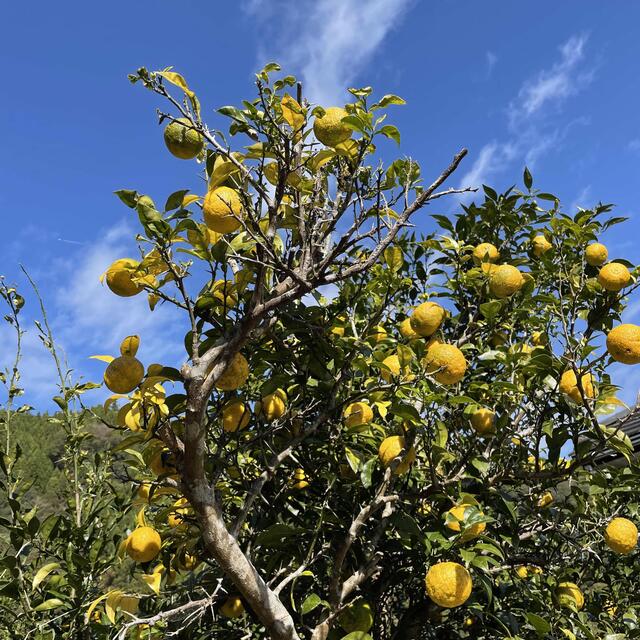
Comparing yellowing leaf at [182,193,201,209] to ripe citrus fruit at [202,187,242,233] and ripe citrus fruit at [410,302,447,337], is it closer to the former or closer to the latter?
ripe citrus fruit at [202,187,242,233]

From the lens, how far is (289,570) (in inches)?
79.1

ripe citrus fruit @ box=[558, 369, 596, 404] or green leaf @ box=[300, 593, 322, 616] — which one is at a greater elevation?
ripe citrus fruit @ box=[558, 369, 596, 404]

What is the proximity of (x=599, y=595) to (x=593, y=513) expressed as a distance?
0.78 metres

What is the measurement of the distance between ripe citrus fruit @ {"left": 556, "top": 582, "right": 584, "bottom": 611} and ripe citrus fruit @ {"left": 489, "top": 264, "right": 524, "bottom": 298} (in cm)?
114

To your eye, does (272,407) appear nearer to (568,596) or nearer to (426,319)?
(426,319)

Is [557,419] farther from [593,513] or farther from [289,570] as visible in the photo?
[289,570]

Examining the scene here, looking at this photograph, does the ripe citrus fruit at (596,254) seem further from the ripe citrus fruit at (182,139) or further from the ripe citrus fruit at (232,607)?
the ripe citrus fruit at (232,607)

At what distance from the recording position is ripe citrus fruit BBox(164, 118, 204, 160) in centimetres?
135

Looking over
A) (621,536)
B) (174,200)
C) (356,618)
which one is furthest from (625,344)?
(174,200)

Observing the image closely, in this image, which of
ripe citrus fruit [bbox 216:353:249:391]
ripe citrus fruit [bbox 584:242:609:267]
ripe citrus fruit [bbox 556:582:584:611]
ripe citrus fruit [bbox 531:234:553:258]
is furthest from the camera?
ripe citrus fruit [bbox 531:234:553:258]

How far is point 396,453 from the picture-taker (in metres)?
1.78

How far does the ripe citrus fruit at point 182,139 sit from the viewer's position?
53.1 inches

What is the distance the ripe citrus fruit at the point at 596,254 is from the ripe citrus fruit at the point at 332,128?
4.41 feet

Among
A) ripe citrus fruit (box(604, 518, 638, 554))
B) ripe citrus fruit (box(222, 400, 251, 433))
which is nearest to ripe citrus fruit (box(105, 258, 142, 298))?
ripe citrus fruit (box(222, 400, 251, 433))
